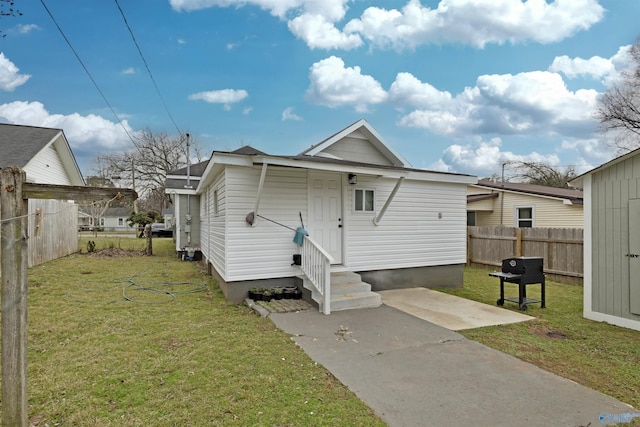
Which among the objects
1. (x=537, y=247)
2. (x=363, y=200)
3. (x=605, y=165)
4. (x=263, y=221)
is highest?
(x=605, y=165)

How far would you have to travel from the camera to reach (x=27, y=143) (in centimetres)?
1286

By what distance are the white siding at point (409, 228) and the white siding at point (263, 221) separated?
1.25 m

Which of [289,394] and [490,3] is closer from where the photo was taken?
[289,394]

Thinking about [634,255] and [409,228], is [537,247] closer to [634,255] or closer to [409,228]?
[409,228]

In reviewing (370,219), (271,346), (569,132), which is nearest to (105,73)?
(370,219)

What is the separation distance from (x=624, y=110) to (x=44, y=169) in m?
28.7

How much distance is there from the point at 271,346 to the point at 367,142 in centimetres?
706

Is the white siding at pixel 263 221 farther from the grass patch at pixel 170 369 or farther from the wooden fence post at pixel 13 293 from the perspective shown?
the wooden fence post at pixel 13 293

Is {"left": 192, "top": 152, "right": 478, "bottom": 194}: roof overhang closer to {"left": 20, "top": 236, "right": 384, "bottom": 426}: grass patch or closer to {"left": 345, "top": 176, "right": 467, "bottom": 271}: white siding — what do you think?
{"left": 345, "top": 176, "right": 467, "bottom": 271}: white siding

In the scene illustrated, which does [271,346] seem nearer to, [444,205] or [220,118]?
[444,205]

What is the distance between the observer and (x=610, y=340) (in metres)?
4.59

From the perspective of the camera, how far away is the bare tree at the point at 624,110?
18.5 m

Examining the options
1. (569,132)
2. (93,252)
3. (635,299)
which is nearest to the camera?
(635,299)

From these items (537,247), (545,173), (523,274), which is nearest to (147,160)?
(537,247)
